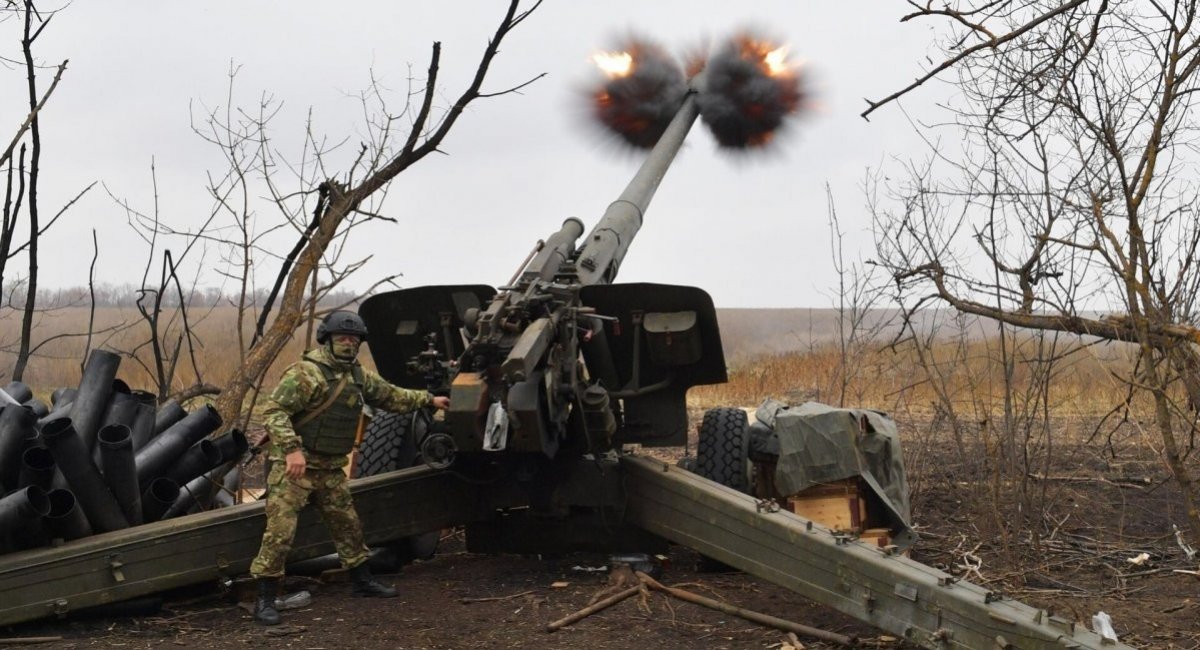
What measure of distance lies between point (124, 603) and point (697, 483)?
3.05 m

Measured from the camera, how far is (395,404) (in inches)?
293

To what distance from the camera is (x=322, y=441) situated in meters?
7.09

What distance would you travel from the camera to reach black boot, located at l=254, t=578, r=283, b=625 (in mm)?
6734

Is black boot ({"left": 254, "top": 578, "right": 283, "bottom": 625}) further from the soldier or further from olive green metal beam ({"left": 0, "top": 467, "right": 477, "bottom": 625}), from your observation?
olive green metal beam ({"left": 0, "top": 467, "right": 477, "bottom": 625})

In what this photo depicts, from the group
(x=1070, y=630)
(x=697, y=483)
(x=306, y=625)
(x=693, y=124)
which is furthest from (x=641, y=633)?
(x=693, y=124)

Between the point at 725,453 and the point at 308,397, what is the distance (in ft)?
8.96

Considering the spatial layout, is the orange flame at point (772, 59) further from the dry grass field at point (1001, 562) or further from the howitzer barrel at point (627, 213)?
the dry grass field at point (1001, 562)

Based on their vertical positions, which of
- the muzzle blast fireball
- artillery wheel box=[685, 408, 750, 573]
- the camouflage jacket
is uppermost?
the muzzle blast fireball

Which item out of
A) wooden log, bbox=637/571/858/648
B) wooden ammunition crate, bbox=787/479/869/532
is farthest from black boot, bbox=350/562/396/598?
wooden ammunition crate, bbox=787/479/869/532

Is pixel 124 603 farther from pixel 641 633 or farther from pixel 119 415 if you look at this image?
pixel 641 633

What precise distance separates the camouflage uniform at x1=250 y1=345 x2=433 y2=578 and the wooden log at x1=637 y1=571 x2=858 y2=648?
1625 mm

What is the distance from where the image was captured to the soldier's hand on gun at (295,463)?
678 centimetres

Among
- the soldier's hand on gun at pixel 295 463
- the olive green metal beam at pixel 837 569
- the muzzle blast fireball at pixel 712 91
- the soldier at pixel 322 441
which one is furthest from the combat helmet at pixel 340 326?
the muzzle blast fireball at pixel 712 91

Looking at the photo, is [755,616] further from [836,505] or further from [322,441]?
[322,441]
